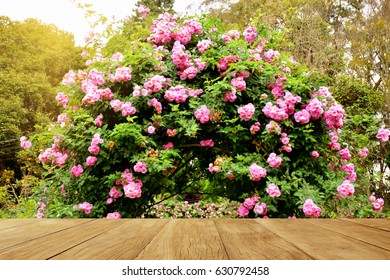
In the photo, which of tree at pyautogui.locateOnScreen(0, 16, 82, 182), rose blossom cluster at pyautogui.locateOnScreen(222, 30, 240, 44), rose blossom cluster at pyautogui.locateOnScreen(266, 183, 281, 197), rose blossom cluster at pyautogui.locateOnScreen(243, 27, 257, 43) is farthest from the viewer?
tree at pyautogui.locateOnScreen(0, 16, 82, 182)

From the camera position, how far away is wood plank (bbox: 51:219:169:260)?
103cm

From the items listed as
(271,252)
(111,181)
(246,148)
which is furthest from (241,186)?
(271,252)

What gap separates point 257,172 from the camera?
2395mm

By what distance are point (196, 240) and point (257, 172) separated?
1.24 m

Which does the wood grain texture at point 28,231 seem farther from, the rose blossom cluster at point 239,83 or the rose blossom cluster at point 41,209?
the rose blossom cluster at point 239,83

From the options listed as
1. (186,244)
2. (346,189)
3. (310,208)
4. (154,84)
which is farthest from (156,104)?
(186,244)

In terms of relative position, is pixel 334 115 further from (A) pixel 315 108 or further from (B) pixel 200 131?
(B) pixel 200 131

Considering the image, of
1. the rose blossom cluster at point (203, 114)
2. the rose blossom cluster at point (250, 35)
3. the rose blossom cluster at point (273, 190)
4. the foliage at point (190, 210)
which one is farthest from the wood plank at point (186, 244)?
the foliage at point (190, 210)

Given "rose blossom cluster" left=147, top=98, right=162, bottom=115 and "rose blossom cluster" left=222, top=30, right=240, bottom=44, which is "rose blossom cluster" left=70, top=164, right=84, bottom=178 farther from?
"rose blossom cluster" left=222, top=30, right=240, bottom=44

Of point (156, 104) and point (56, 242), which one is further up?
point (156, 104)

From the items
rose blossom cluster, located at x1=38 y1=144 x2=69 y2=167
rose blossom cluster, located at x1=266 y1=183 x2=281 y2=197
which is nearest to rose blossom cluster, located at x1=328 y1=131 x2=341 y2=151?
rose blossom cluster, located at x1=266 y1=183 x2=281 y2=197

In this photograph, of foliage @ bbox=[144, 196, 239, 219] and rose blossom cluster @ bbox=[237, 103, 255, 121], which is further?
foliage @ bbox=[144, 196, 239, 219]

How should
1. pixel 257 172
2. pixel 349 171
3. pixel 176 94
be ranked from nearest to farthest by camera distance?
pixel 257 172 < pixel 176 94 < pixel 349 171

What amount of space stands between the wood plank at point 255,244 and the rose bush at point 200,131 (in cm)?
94
